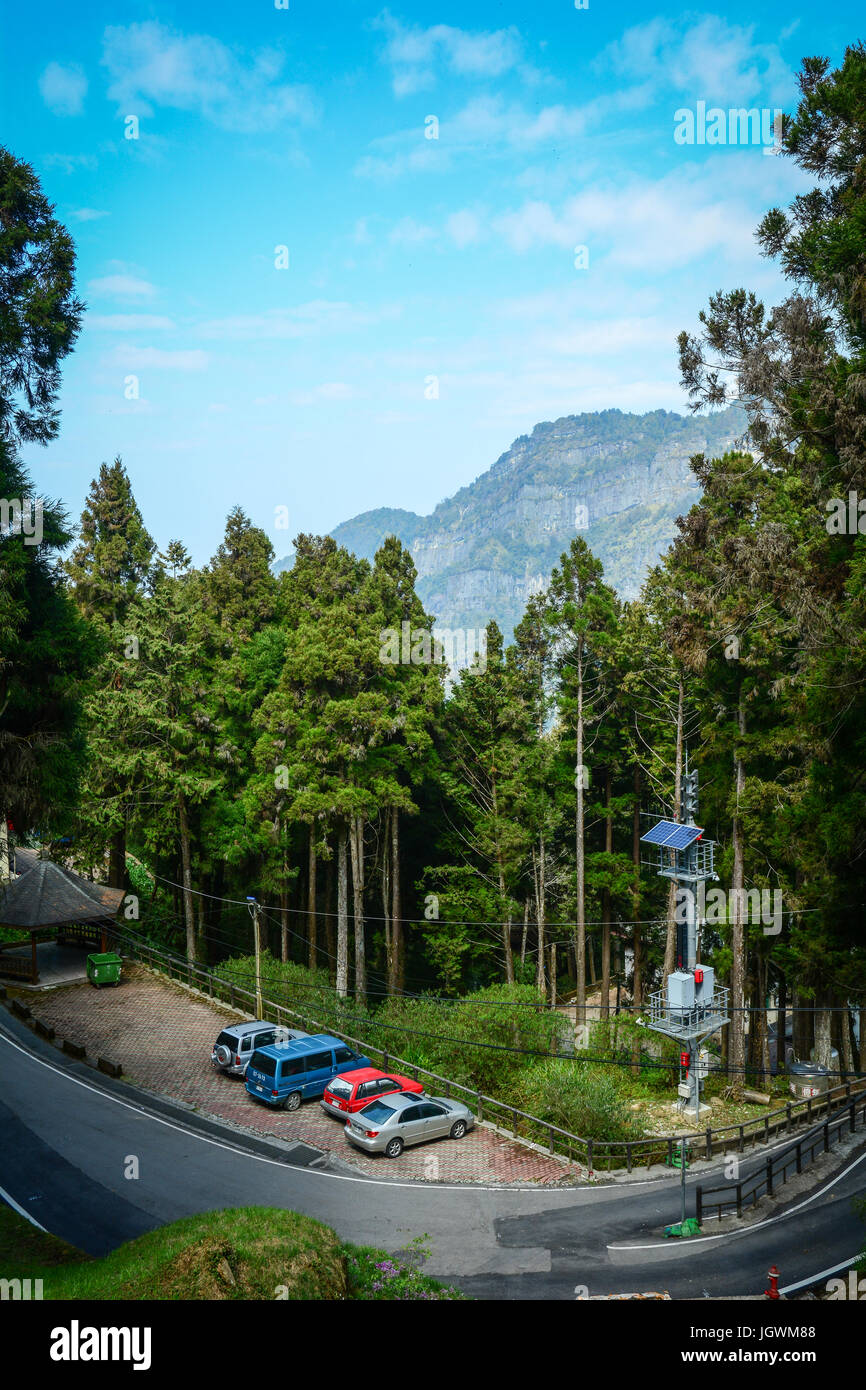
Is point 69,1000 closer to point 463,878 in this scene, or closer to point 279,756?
point 279,756

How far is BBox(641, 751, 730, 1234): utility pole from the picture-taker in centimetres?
2652

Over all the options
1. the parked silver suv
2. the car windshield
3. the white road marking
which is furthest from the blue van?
the white road marking

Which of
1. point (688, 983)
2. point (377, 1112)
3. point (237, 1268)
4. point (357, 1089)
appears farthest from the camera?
point (688, 983)

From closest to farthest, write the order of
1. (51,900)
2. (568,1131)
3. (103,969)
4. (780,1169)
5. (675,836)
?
(780,1169) < (568,1131) < (675,836) < (51,900) < (103,969)

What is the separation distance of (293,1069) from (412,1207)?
6333mm

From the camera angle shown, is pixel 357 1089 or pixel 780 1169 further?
pixel 357 1089

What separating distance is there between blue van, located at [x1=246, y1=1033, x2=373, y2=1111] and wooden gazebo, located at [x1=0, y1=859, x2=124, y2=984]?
8922 millimetres

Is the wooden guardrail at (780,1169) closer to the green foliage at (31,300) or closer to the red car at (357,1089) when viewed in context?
the red car at (357,1089)

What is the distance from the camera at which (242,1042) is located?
2453 cm

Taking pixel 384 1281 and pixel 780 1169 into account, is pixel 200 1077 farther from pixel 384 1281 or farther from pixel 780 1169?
pixel 384 1281

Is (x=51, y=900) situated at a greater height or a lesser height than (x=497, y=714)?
lesser

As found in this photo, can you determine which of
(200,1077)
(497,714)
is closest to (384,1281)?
(200,1077)

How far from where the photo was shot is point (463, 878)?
39.0 meters

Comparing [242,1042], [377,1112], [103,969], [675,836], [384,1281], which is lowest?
[377,1112]
